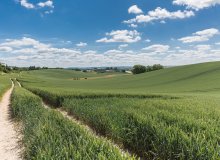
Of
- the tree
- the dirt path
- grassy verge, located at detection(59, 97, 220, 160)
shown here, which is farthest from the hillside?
the tree

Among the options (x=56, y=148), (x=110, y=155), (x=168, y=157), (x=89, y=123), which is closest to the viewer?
(x=110, y=155)

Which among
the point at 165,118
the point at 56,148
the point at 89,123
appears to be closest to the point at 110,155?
the point at 56,148

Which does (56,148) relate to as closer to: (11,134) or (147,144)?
(147,144)

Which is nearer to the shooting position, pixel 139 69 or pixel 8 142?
pixel 8 142

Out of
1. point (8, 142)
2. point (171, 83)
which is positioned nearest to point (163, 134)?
point (8, 142)

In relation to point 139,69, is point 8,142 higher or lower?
lower

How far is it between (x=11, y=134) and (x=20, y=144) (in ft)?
8.61

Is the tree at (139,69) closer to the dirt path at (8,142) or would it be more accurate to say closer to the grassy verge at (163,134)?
the dirt path at (8,142)

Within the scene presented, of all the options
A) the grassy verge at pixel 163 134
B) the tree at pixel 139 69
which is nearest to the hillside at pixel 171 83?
the grassy verge at pixel 163 134

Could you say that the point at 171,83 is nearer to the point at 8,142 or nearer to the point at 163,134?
the point at 8,142

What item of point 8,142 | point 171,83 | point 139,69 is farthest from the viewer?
point 139,69

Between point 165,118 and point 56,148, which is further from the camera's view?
point 165,118

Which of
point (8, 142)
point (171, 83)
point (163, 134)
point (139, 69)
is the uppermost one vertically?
point (139, 69)

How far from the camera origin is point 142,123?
30.3 feet
